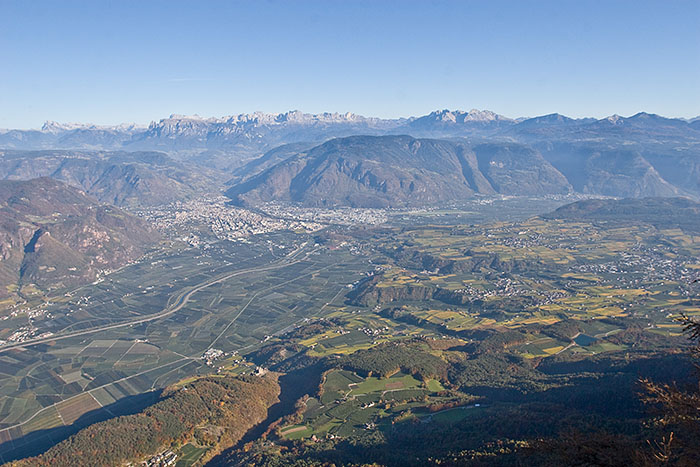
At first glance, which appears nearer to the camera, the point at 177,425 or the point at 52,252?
the point at 177,425

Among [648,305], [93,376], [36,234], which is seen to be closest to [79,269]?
[36,234]

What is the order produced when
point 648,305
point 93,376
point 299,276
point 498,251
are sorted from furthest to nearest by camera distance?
point 498,251, point 299,276, point 648,305, point 93,376

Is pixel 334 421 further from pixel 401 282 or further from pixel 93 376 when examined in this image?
pixel 401 282

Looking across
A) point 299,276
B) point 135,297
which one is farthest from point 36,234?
point 299,276

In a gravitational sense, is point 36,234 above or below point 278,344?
above

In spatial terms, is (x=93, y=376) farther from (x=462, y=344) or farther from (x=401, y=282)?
(x=401, y=282)

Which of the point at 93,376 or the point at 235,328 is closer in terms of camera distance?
the point at 93,376

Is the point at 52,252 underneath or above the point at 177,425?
above

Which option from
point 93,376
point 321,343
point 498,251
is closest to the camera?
point 93,376

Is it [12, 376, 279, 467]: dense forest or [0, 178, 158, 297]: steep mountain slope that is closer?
[12, 376, 279, 467]: dense forest

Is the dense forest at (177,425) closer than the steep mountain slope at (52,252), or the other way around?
the dense forest at (177,425)
